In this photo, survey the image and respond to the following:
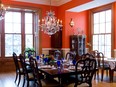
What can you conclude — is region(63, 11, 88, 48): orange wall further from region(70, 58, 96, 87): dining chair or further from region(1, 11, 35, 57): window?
region(70, 58, 96, 87): dining chair

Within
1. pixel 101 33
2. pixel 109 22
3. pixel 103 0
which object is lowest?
pixel 101 33

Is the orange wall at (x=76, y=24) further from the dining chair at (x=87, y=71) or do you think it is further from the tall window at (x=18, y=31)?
the dining chair at (x=87, y=71)

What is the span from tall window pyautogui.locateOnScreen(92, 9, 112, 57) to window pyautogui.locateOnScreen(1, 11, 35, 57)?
3.38 metres

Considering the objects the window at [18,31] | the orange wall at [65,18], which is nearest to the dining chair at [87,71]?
the orange wall at [65,18]

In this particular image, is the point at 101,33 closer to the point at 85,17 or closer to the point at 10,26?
the point at 85,17

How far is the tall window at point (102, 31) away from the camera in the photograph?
7.98m

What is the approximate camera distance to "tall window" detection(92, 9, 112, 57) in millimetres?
7975

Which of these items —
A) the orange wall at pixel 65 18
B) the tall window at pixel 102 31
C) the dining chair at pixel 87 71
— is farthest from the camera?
the orange wall at pixel 65 18

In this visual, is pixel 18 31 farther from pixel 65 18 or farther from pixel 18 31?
pixel 65 18

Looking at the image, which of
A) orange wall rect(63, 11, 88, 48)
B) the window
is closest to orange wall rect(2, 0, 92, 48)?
orange wall rect(63, 11, 88, 48)

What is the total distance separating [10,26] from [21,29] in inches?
22.3

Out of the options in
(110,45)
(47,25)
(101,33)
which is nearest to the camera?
(47,25)

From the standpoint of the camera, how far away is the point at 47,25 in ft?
19.1

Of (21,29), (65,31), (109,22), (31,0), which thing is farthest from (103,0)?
(21,29)
